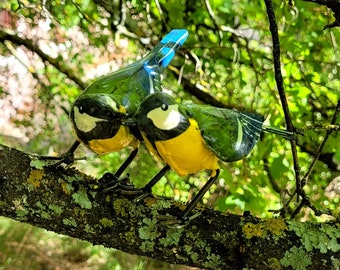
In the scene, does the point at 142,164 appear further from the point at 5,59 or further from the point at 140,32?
the point at 5,59

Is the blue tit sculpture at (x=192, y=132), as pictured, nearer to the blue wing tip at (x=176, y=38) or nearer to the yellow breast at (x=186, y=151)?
the yellow breast at (x=186, y=151)

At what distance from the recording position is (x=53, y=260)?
294 centimetres

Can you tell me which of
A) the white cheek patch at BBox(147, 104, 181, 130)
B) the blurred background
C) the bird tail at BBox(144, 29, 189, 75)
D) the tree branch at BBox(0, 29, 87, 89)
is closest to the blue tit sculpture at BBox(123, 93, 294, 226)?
the white cheek patch at BBox(147, 104, 181, 130)

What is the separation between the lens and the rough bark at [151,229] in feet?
2.32

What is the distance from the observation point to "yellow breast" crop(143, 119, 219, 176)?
1.96 feet

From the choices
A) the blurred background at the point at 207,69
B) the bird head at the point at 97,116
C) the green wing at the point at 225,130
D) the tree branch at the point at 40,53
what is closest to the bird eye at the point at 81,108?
the bird head at the point at 97,116

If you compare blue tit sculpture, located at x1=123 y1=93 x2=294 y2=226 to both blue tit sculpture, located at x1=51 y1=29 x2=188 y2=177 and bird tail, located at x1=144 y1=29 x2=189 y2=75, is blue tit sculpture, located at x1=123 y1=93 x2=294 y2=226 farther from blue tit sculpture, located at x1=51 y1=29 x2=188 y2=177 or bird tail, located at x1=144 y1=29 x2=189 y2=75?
bird tail, located at x1=144 y1=29 x2=189 y2=75

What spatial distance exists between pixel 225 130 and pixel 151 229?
0.57 feet

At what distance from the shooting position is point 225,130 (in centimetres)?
63

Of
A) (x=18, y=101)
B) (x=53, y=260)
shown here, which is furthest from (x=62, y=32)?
(x=53, y=260)

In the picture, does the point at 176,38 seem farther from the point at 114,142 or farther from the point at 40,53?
the point at 40,53

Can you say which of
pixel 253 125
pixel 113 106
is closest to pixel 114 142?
pixel 113 106

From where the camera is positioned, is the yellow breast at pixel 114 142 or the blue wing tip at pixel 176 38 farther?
the blue wing tip at pixel 176 38

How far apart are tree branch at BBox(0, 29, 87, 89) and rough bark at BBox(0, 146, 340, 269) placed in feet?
3.98
